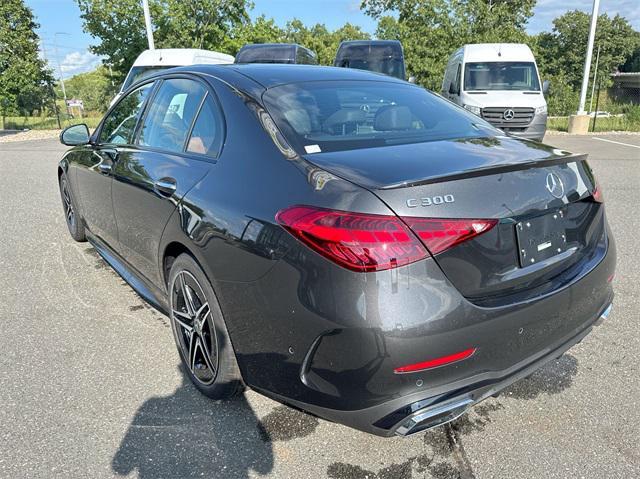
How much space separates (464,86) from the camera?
12609mm

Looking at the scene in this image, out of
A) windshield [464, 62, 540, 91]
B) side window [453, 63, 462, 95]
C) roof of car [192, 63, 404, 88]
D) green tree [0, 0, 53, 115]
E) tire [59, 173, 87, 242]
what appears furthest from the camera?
green tree [0, 0, 53, 115]

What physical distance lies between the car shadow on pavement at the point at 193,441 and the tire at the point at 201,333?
11 centimetres

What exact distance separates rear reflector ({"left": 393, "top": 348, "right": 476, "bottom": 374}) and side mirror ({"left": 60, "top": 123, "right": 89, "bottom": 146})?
3.55 meters

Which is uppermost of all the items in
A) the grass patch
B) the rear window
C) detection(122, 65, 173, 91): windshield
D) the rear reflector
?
the rear window

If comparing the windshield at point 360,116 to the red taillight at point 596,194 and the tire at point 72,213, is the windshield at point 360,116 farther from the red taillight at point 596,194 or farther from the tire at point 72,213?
the tire at point 72,213

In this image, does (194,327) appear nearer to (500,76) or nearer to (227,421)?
(227,421)

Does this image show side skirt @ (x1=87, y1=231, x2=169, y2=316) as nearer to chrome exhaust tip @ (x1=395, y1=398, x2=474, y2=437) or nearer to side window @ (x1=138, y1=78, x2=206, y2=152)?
side window @ (x1=138, y1=78, x2=206, y2=152)

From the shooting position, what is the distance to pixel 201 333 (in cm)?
259

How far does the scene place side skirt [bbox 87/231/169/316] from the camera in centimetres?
305

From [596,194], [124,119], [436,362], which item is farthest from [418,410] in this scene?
[124,119]

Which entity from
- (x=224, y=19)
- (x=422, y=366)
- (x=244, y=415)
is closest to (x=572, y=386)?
(x=422, y=366)

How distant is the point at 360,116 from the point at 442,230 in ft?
3.59

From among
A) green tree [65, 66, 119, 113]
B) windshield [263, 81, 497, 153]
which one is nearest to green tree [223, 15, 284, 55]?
green tree [65, 66, 119, 113]

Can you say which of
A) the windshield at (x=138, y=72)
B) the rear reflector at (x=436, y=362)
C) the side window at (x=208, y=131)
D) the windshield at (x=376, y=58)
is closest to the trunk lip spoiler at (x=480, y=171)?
the rear reflector at (x=436, y=362)
